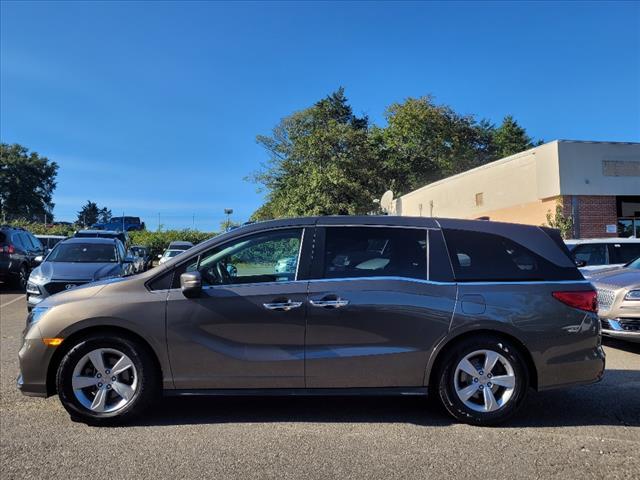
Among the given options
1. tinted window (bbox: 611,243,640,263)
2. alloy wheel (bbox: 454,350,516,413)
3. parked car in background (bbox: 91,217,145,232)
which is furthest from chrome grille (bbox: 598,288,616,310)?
parked car in background (bbox: 91,217,145,232)

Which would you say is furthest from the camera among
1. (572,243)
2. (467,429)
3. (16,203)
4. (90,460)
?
(16,203)

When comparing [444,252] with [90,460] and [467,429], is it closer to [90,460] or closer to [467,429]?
[467,429]

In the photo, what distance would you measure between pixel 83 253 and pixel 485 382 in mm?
9497

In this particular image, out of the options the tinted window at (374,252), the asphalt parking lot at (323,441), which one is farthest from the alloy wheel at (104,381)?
the tinted window at (374,252)

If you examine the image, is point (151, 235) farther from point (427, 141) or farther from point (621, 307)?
point (621, 307)

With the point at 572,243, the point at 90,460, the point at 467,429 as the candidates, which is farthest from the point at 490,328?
the point at 572,243

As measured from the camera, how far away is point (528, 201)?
20.3m

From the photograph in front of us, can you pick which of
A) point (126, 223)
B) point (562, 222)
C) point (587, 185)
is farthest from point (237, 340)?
point (126, 223)

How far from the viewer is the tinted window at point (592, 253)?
1162cm

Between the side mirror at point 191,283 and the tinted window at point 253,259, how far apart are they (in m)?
0.18

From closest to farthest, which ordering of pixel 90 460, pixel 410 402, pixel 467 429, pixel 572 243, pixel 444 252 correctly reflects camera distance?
pixel 90 460
pixel 467 429
pixel 444 252
pixel 410 402
pixel 572 243

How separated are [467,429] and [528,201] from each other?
17291mm

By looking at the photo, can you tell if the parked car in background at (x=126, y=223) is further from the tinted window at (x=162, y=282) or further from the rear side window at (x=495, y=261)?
the rear side window at (x=495, y=261)

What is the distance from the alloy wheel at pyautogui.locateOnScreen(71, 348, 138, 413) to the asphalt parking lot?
21cm
